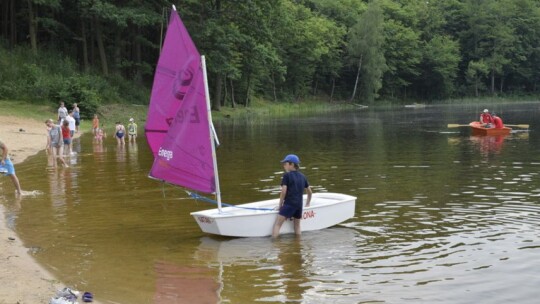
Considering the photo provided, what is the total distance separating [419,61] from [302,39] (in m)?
30.7

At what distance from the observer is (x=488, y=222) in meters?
13.4

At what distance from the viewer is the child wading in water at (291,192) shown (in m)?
11.9

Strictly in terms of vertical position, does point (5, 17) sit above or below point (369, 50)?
below

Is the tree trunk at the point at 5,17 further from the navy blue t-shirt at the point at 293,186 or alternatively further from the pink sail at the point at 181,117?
the navy blue t-shirt at the point at 293,186

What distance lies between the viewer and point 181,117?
12.1 m

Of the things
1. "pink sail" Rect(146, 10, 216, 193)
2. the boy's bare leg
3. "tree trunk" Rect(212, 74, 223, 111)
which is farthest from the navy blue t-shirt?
"tree trunk" Rect(212, 74, 223, 111)

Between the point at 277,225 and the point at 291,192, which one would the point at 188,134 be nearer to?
the point at 291,192

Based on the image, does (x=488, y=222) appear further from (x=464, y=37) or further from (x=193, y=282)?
(x=464, y=37)

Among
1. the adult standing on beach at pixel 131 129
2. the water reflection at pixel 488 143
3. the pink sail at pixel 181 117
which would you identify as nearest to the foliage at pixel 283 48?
the adult standing on beach at pixel 131 129

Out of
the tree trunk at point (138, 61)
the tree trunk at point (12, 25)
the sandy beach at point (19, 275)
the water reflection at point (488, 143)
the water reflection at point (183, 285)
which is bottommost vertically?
the water reflection at point (183, 285)

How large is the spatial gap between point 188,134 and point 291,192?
2.33 m

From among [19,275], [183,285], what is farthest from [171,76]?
[19,275]

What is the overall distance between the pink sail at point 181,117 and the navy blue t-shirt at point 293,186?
4.81 ft

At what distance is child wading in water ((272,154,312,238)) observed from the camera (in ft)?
38.9
